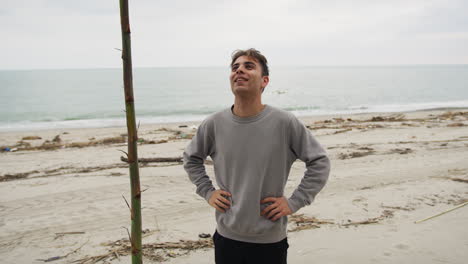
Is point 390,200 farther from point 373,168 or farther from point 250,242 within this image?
point 250,242

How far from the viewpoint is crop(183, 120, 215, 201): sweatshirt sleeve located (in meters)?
2.14

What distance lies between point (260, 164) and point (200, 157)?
1.71ft

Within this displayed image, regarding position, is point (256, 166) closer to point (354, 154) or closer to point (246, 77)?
point (246, 77)

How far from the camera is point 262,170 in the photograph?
6.20 feet

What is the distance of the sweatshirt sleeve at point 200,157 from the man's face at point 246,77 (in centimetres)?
35

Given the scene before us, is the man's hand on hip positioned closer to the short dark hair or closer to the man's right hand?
the man's right hand

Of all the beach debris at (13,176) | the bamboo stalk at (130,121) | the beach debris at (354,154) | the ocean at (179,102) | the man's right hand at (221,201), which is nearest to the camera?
the bamboo stalk at (130,121)

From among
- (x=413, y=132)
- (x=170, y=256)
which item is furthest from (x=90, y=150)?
(x=413, y=132)

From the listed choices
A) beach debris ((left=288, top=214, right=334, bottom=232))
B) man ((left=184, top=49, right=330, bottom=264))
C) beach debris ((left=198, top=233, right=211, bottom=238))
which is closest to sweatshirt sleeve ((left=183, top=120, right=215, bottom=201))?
man ((left=184, top=49, right=330, bottom=264))

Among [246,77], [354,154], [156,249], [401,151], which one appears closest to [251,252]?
[246,77]

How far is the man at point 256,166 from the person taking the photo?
1.90 meters

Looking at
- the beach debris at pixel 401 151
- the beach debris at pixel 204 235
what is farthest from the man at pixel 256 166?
the beach debris at pixel 401 151

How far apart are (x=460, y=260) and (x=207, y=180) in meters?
3.00

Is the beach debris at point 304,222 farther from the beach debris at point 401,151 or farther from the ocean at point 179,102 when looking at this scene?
the ocean at point 179,102
